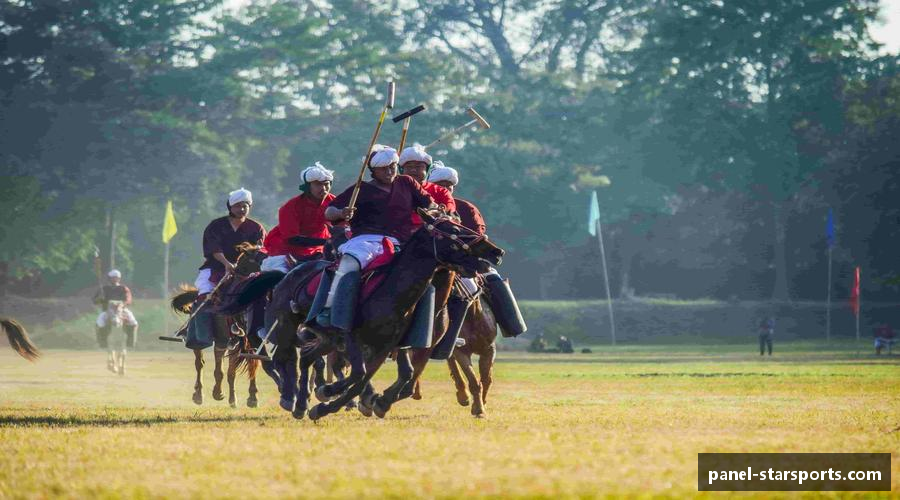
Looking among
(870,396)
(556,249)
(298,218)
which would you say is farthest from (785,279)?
(298,218)

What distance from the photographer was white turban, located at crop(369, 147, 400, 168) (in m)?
15.8

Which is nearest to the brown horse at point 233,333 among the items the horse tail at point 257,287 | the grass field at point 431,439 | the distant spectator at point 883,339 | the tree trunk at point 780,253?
the grass field at point 431,439

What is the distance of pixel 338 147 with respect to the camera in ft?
237

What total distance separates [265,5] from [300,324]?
60.0 meters

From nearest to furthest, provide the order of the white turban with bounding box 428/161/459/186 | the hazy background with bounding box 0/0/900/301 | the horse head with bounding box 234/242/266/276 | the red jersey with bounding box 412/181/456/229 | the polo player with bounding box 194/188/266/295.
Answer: the red jersey with bounding box 412/181/456/229
the white turban with bounding box 428/161/459/186
the horse head with bounding box 234/242/266/276
the polo player with bounding box 194/188/266/295
the hazy background with bounding box 0/0/900/301

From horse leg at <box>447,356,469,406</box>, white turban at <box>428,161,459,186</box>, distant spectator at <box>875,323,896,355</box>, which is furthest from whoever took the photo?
distant spectator at <box>875,323,896,355</box>

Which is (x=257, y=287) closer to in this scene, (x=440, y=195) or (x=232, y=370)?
(x=232, y=370)

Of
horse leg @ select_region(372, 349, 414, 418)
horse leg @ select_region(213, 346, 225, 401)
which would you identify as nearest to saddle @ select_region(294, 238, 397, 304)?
horse leg @ select_region(372, 349, 414, 418)

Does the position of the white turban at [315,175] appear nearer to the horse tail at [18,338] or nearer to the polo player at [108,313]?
the horse tail at [18,338]

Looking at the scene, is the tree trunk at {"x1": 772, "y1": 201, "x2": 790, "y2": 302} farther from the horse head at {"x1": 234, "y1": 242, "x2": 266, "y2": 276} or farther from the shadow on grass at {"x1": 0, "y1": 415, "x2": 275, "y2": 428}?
the shadow on grass at {"x1": 0, "y1": 415, "x2": 275, "y2": 428}

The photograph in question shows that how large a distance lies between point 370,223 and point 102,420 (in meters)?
3.43

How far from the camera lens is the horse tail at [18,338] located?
71.8 feet

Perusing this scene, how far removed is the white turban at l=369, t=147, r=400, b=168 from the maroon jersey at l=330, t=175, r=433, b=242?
245 mm

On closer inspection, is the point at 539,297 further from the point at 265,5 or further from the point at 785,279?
the point at 265,5
